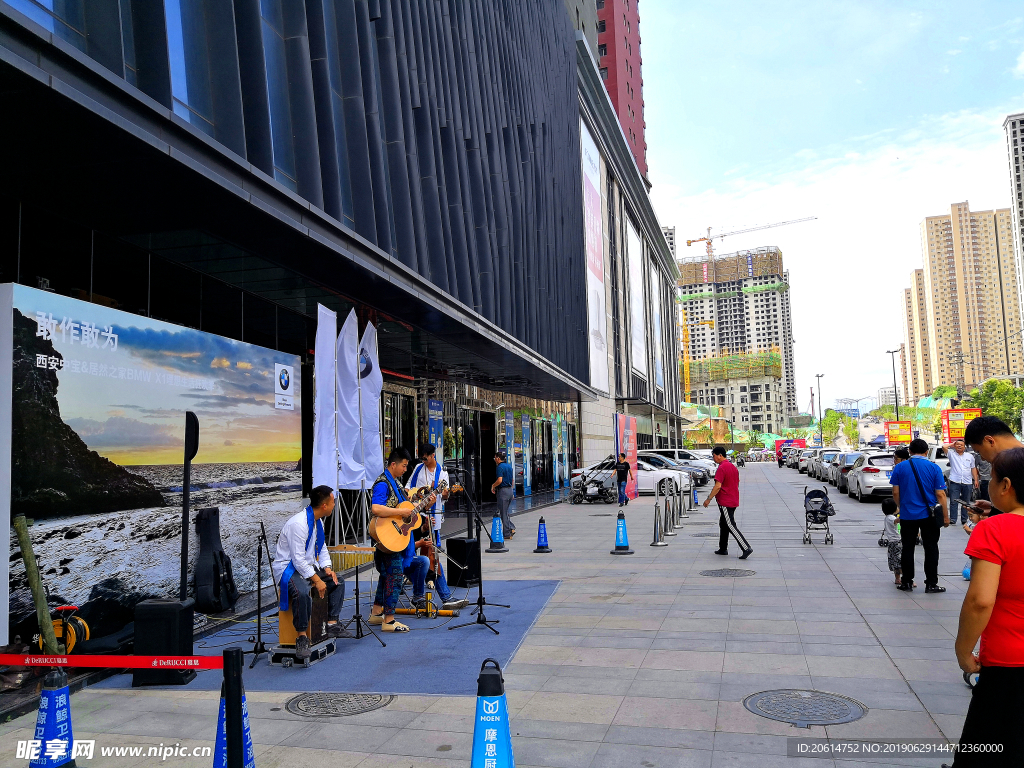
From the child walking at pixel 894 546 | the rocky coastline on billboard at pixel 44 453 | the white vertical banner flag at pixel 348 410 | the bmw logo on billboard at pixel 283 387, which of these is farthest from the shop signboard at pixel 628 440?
the rocky coastline on billboard at pixel 44 453

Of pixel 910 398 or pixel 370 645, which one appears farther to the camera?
pixel 910 398

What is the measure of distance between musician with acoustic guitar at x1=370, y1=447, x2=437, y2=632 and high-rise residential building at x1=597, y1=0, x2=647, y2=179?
198ft

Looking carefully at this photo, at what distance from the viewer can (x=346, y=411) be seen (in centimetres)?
1035

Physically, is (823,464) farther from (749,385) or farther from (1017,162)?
(749,385)

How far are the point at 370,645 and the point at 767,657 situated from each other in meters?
4.10

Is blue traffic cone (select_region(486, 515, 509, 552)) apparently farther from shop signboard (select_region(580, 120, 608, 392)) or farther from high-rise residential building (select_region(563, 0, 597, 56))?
high-rise residential building (select_region(563, 0, 597, 56))

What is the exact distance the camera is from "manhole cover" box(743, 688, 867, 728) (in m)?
5.23

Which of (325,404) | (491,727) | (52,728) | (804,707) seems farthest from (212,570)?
(804,707)

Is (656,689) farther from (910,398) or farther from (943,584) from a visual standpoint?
(910,398)

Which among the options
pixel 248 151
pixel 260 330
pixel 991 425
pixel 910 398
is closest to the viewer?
pixel 991 425

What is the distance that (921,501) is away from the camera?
9.31 meters

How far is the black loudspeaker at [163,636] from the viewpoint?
6.76 metres

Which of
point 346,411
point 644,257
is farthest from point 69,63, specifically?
point 644,257

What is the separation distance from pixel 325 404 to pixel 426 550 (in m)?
2.45
